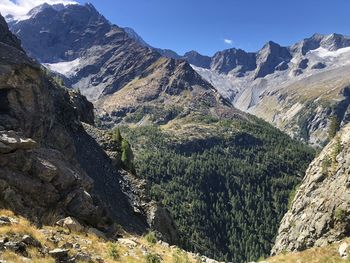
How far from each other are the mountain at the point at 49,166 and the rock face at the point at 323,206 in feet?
70.4

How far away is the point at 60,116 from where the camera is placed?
78.6 m

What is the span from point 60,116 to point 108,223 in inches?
1476

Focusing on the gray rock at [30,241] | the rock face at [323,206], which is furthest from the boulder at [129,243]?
the rock face at [323,206]

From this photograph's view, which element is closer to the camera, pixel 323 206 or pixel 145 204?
pixel 323 206

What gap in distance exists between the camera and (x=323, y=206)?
177ft

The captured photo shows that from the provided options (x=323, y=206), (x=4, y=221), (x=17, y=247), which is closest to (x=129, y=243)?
(x=4, y=221)

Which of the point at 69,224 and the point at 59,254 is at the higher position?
the point at 69,224

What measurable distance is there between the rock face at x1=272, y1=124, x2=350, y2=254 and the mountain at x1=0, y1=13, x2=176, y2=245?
70.4 ft

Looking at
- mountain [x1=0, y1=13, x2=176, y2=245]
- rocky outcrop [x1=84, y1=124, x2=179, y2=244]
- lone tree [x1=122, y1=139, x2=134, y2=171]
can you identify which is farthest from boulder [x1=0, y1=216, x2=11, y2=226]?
lone tree [x1=122, y1=139, x2=134, y2=171]

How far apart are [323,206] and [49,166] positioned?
111 feet

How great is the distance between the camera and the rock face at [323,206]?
163ft

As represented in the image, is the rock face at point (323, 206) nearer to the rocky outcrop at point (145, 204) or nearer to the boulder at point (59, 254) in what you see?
the rocky outcrop at point (145, 204)

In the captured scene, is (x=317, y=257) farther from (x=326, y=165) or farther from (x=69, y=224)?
(x=326, y=165)

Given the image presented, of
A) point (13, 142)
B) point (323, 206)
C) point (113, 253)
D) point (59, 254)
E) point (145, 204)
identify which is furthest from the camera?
point (145, 204)
